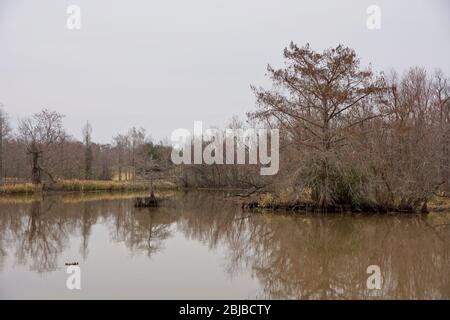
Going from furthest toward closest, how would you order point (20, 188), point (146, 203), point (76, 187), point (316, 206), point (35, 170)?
1. point (76, 187)
2. point (35, 170)
3. point (20, 188)
4. point (146, 203)
5. point (316, 206)

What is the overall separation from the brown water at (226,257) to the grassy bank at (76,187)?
49.8 ft

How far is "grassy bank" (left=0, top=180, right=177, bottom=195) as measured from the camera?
29.0 metres

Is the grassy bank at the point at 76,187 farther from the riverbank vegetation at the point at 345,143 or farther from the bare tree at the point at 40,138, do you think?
the riverbank vegetation at the point at 345,143

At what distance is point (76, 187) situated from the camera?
33562 mm

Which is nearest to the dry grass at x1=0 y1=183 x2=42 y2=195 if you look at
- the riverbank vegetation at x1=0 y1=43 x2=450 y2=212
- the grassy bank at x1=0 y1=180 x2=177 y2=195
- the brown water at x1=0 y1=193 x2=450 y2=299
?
the grassy bank at x1=0 y1=180 x2=177 y2=195

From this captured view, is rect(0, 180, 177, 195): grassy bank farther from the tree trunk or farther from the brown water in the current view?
the brown water

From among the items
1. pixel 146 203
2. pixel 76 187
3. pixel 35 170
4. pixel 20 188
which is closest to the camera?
pixel 146 203

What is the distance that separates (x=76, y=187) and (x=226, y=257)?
89.1 ft

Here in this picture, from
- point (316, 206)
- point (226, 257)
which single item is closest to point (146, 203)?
point (316, 206)

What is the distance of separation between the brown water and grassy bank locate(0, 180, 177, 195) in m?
15.2

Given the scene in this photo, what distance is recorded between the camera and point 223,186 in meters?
45.2

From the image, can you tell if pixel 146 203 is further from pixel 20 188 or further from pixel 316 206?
pixel 20 188

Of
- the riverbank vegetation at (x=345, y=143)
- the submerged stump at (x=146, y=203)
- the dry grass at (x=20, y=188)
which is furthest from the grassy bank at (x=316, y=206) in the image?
the dry grass at (x=20, y=188)
